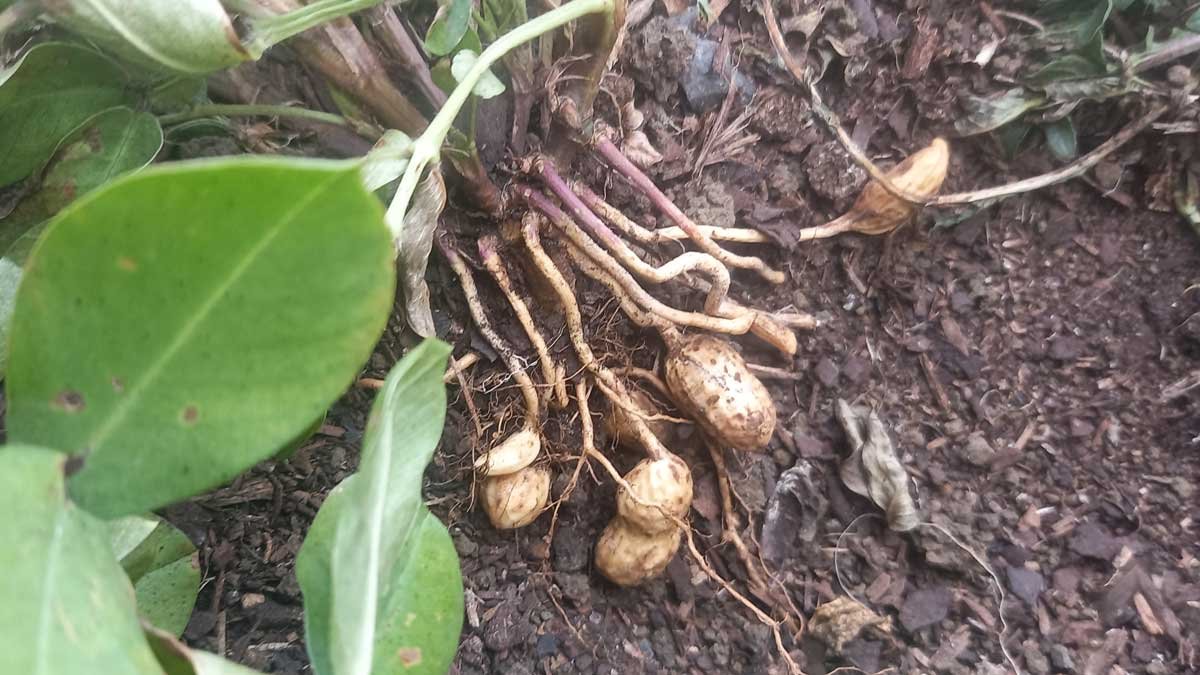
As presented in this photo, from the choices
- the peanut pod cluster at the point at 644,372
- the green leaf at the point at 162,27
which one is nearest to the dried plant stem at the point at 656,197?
the peanut pod cluster at the point at 644,372

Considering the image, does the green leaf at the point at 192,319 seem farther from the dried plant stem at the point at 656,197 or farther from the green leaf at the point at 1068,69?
the green leaf at the point at 1068,69

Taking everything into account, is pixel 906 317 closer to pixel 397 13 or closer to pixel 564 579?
pixel 564 579

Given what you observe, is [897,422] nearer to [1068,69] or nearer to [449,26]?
[1068,69]

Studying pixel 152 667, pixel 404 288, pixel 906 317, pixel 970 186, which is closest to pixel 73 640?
pixel 152 667

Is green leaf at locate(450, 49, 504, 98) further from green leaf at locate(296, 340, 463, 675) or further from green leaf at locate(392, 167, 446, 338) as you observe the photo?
green leaf at locate(296, 340, 463, 675)

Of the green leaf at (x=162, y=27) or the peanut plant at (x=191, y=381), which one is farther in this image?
the green leaf at (x=162, y=27)
